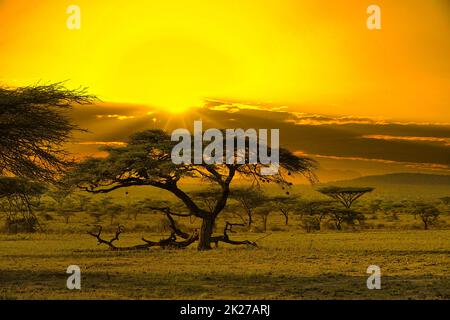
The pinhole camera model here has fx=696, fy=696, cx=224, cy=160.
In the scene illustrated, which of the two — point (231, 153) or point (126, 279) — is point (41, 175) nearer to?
point (126, 279)

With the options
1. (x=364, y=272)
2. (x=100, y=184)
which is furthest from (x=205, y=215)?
(x=364, y=272)

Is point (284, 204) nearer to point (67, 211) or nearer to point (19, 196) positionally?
point (67, 211)

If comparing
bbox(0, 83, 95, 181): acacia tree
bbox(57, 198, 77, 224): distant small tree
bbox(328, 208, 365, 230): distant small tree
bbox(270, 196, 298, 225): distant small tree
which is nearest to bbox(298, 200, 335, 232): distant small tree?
bbox(328, 208, 365, 230): distant small tree

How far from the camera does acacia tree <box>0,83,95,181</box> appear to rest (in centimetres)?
1948

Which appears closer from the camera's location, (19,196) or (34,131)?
(34,131)

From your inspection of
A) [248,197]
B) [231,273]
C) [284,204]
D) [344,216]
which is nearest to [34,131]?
[231,273]

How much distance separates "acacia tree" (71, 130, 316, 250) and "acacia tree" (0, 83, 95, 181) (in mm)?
7957

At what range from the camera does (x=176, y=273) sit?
62.2 feet

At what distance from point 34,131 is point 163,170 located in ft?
29.4

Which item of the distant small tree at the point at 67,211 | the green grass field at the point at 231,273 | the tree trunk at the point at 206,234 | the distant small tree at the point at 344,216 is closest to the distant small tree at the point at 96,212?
the distant small tree at the point at 67,211

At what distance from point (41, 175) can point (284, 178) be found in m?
12.6

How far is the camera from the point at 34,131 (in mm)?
19938

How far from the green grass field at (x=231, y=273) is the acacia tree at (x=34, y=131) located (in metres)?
3.04

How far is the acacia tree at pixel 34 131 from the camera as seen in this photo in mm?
19484
